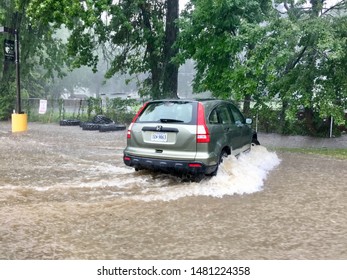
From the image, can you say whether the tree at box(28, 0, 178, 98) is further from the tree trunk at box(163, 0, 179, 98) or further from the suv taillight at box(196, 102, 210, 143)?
the suv taillight at box(196, 102, 210, 143)

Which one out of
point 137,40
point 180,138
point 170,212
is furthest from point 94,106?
point 170,212

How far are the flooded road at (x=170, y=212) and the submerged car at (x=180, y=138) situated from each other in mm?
449

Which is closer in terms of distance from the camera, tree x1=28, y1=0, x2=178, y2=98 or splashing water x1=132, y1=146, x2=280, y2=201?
splashing water x1=132, y1=146, x2=280, y2=201

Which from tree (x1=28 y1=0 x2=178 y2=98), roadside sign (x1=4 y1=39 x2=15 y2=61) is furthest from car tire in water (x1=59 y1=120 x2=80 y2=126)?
roadside sign (x1=4 y1=39 x2=15 y2=61)

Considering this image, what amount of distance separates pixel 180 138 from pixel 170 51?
13.3 meters

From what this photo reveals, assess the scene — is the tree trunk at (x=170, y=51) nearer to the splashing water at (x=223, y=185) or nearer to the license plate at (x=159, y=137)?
the splashing water at (x=223, y=185)

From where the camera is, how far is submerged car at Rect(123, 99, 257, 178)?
651 centimetres

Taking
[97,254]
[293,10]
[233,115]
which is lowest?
[97,254]

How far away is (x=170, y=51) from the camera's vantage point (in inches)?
749

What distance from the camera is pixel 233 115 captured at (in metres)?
8.39

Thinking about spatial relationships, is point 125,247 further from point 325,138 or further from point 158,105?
point 325,138

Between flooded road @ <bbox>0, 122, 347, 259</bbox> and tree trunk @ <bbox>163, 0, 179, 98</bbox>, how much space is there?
11.1 m

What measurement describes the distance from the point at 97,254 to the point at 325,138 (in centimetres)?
1540

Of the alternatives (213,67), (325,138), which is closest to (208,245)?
(213,67)
